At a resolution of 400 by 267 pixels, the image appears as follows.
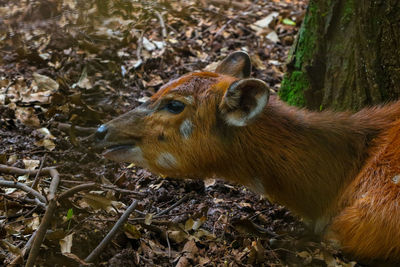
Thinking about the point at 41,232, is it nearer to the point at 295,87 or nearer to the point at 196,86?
the point at 196,86

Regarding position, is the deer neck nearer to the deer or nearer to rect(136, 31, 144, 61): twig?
the deer

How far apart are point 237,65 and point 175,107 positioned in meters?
0.83

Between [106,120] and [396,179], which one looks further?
[106,120]

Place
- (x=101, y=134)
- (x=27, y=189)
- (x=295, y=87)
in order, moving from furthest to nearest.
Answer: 1. (x=295, y=87)
2. (x=101, y=134)
3. (x=27, y=189)

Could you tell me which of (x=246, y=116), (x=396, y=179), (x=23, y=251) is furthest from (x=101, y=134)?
(x=396, y=179)

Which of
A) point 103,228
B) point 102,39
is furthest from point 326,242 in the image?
point 102,39

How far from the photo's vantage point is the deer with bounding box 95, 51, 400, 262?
13.2ft

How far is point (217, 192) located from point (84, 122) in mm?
1698

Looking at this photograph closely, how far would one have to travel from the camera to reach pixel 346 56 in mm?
5176

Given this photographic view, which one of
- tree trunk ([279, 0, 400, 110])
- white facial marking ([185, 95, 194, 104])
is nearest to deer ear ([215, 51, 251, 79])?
white facial marking ([185, 95, 194, 104])

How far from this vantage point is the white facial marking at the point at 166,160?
420 cm

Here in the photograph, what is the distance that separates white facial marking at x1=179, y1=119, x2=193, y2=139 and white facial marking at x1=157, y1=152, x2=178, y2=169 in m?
0.20

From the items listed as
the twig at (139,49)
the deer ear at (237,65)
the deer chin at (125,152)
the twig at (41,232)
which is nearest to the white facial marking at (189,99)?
the deer chin at (125,152)

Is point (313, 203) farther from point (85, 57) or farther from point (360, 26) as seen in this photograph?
point (85, 57)
